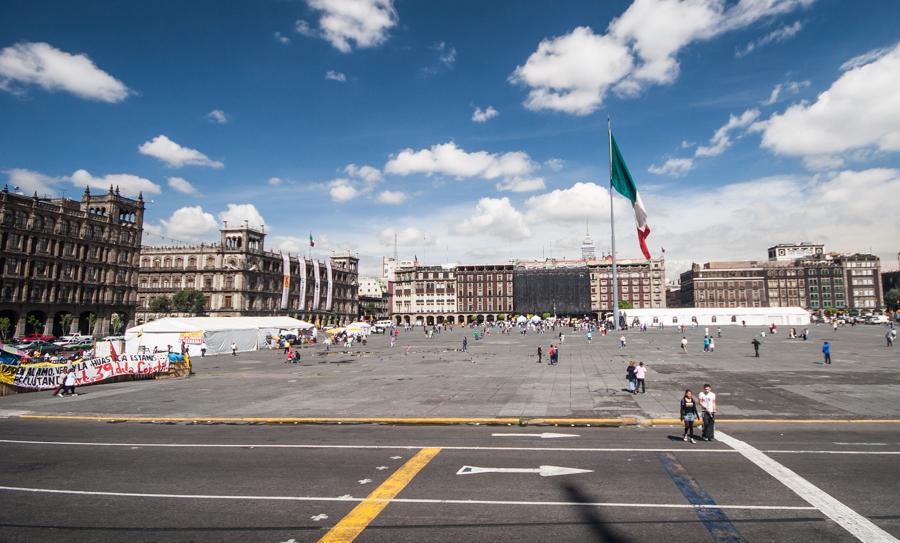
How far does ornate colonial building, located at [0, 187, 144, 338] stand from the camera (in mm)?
66125

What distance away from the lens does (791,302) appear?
15800 centimetres

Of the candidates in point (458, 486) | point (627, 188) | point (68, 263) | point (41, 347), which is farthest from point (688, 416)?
point (68, 263)

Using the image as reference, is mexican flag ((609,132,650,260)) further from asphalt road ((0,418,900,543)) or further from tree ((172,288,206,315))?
tree ((172,288,206,315))

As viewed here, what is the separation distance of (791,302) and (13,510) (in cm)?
18942

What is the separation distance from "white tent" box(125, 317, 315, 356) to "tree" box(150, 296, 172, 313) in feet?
169

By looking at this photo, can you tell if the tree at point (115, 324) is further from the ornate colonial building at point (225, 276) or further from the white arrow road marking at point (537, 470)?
the white arrow road marking at point (537, 470)

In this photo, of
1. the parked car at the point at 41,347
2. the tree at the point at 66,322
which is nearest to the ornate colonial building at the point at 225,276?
the tree at the point at 66,322

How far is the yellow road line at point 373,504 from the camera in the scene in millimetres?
7543

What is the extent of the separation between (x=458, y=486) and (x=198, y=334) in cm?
4227

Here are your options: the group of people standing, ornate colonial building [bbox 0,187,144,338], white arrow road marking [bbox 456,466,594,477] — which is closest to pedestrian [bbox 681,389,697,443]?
the group of people standing

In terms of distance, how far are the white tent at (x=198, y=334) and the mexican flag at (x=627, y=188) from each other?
39.6 metres

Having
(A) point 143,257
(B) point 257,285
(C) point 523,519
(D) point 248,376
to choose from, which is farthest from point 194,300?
(C) point 523,519

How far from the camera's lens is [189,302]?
3696 inches

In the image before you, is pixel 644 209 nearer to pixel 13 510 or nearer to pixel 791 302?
pixel 13 510
